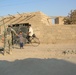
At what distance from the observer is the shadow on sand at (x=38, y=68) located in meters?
6.84

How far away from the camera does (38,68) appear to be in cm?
721

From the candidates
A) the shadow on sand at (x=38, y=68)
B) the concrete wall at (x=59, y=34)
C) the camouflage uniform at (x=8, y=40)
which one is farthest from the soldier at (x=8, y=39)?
the concrete wall at (x=59, y=34)

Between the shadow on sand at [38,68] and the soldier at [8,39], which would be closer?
the shadow on sand at [38,68]

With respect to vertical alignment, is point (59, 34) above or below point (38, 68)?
above

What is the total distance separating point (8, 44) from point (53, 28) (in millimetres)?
8032

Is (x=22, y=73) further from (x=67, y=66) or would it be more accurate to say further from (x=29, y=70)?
(x=67, y=66)

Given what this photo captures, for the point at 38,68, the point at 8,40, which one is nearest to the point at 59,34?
the point at 8,40

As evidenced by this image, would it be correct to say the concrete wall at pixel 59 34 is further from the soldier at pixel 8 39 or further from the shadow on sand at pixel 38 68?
the shadow on sand at pixel 38 68

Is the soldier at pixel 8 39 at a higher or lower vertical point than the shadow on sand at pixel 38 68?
higher

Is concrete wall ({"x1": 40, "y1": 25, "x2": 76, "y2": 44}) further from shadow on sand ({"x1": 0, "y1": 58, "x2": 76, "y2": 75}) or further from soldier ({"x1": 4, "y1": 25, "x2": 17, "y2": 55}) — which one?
shadow on sand ({"x1": 0, "y1": 58, "x2": 76, "y2": 75})

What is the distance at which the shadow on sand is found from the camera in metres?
6.84

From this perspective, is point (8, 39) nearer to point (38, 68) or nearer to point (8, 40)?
point (8, 40)

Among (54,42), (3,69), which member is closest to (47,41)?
(54,42)

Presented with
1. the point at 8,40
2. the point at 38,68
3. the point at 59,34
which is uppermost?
the point at 59,34
